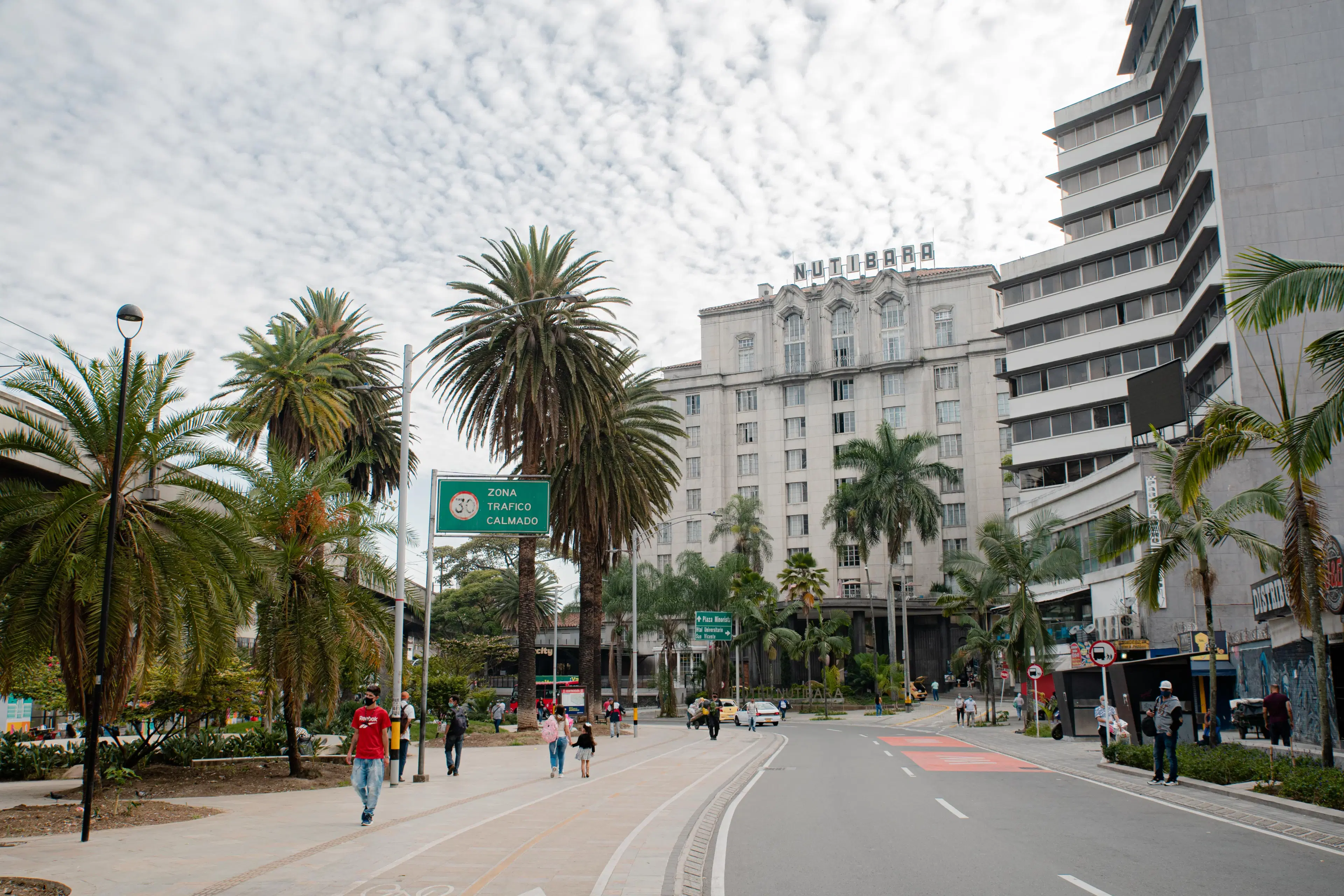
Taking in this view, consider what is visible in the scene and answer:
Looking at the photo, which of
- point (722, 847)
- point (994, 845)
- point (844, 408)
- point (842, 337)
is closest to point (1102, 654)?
point (994, 845)

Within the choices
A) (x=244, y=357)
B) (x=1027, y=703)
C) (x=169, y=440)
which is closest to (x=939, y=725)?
(x=1027, y=703)

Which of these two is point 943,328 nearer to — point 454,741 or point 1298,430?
point 454,741

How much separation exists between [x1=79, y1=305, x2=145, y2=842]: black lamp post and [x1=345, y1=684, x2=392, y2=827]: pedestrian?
3.36 meters

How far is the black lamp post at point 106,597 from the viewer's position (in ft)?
43.1

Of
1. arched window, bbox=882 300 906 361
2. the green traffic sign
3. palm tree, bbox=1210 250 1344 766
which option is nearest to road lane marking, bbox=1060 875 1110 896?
palm tree, bbox=1210 250 1344 766

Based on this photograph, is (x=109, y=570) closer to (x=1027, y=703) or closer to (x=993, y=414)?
(x=1027, y=703)

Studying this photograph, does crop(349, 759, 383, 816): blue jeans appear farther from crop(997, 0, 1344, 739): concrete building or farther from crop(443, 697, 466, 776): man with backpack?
crop(997, 0, 1344, 739): concrete building

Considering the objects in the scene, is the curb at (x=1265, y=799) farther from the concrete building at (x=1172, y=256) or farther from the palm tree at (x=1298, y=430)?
the concrete building at (x=1172, y=256)

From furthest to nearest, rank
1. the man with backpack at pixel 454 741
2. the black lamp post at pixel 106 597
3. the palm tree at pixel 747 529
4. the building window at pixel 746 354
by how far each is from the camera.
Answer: the building window at pixel 746 354 < the palm tree at pixel 747 529 < the man with backpack at pixel 454 741 < the black lamp post at pixel 106 597

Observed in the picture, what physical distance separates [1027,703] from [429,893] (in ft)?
120

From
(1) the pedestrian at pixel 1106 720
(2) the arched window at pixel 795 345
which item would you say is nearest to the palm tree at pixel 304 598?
(1) the pedestrian at pixel 1106 720

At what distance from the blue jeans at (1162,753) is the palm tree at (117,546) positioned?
57.3 ft

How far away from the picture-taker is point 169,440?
1728cm

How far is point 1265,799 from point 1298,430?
574 centimetres
